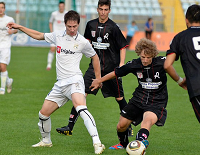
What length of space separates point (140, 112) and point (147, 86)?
39cm

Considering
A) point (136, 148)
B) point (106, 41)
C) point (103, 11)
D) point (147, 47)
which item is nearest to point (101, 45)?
point (106, 41)

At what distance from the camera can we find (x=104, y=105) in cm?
1055

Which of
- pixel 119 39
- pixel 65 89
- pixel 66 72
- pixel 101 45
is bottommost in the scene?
pixel 65 89

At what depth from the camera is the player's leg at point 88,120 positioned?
597cm

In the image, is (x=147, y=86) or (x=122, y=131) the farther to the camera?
(x=122, y=131)

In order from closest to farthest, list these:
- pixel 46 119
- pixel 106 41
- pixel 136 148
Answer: pixel 136 148, pixel 46 119, pixel 106 41

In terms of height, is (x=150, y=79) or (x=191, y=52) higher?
(x=191, y=52)

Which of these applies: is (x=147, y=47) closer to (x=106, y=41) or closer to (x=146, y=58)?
(x=146, y=58)

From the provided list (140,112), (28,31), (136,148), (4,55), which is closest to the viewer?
(136,148)

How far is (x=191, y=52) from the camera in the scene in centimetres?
518

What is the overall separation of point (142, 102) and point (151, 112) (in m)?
0.23

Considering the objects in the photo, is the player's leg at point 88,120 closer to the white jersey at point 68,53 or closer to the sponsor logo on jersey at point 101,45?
the white jersey at point 68,53

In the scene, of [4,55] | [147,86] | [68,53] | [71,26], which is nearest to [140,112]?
[147,86]

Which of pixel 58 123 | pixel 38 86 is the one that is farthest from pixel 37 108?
pixel 38 86
